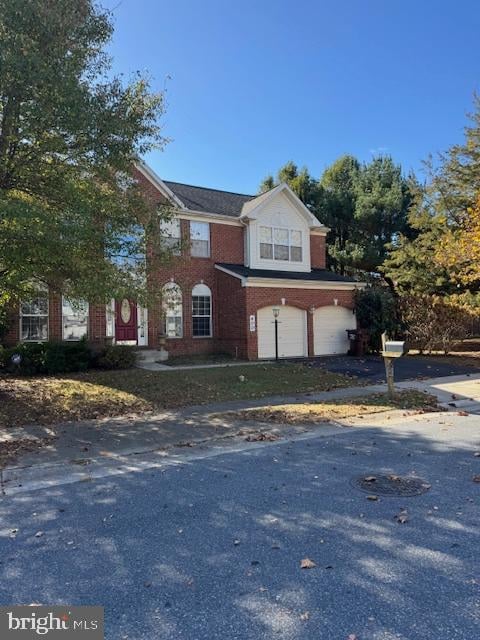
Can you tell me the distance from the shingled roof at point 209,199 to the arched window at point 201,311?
3648 mm

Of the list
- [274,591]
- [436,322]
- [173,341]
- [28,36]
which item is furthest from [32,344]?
[436,322]

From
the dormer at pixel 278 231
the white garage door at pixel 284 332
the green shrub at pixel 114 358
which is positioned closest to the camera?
the green shrub at pixel 114 358

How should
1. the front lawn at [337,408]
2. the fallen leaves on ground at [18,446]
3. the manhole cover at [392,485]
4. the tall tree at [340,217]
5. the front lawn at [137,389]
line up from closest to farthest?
1. the manhole cover at [392,485]
2. the fallen leaves on ground at [18,446]
3. the front lawn at [337,408]
4. the front lawn at [137,389]
5. the tall tree at [340,217]

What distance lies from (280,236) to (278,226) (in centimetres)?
48

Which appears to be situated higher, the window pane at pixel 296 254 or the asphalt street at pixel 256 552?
the window pane at pixel 296 254

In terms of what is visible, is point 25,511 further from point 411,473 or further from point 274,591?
point 411,473

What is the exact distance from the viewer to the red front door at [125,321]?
1816cm

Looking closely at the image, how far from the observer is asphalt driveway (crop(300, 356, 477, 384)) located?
49.7 feet

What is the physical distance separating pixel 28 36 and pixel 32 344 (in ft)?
31.2

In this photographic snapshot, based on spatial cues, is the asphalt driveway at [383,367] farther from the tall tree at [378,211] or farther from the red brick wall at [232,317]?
the tall tree at [378,211]

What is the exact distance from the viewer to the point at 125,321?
724 inches

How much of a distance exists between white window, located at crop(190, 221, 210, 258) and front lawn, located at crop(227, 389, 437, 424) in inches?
457

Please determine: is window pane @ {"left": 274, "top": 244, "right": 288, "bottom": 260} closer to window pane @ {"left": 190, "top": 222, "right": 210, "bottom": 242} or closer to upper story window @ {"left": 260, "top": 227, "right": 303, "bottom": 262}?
upper story window @ {"left": 260, "top": 227, "right": 303, "bottom": 262}

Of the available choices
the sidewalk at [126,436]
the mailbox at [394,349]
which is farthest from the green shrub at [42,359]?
the mailbox at [394,349]
